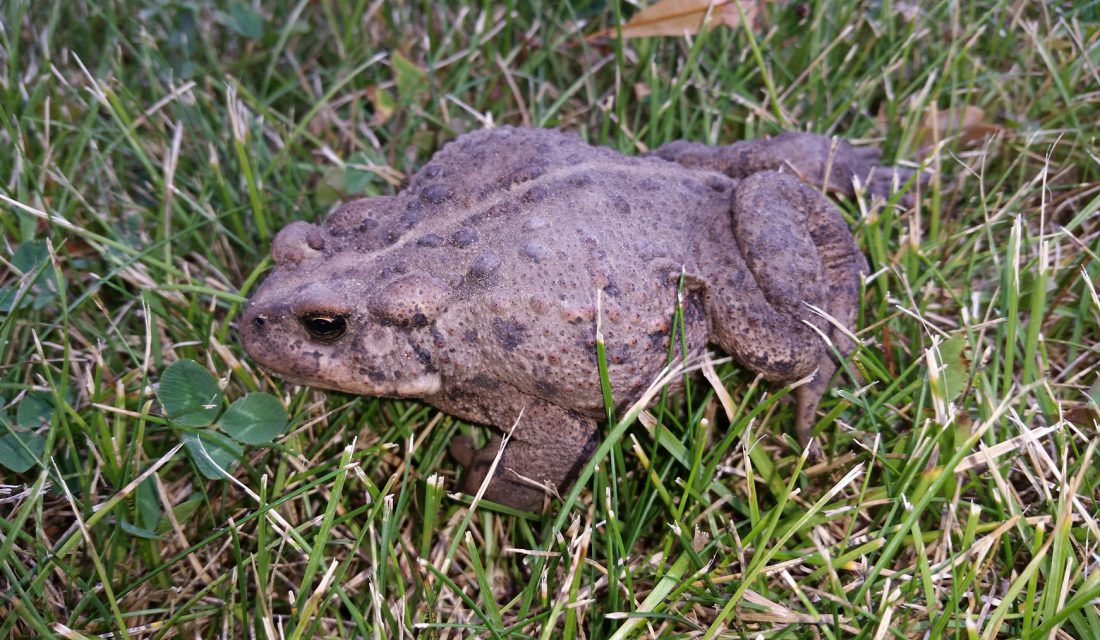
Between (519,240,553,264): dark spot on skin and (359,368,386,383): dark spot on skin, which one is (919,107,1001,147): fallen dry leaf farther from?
(359,368,386,383): dark spot on skin

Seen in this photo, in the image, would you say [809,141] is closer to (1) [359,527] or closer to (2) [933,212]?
(2) [933,212]

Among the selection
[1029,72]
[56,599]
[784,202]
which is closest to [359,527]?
[56,599]

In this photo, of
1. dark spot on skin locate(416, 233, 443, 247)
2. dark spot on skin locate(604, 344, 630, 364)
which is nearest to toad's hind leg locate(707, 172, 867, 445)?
dark spot on skin locate(604, 344, 630, 364)

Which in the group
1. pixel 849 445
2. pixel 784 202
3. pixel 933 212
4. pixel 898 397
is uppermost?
pixel 784 202

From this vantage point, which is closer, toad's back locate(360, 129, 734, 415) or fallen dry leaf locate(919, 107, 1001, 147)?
toad's back locate(360, 129, 734, 415)

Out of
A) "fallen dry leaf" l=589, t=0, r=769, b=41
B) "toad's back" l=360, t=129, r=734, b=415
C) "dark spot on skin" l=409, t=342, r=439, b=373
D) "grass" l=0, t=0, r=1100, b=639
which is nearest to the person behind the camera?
"grass" l=0, t=0, r=1100, b=639

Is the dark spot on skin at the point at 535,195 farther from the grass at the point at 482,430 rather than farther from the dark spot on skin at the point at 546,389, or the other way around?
the grass at the point at 482,430

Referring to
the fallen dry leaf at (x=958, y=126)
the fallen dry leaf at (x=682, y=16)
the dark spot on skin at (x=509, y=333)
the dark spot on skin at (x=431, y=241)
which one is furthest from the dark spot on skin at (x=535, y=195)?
the fallen dry leaf at (x=958, y=126)
